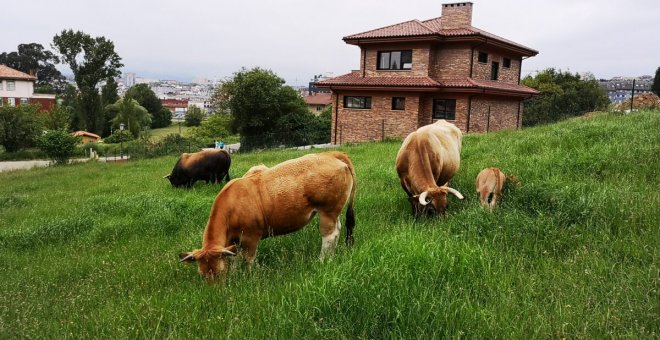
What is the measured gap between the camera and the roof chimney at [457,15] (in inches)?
1182

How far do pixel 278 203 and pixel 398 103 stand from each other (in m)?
24.7

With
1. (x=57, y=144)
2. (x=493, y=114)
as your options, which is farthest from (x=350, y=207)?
(x=57, y=144)

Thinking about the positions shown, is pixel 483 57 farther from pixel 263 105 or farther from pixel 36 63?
pixel 36 63

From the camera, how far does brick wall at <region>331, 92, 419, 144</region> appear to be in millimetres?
28562

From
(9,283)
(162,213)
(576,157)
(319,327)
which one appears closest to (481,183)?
(576,157)

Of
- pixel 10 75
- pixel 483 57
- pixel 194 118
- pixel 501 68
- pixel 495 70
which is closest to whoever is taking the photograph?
pixel 483 57

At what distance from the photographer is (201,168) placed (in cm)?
1366

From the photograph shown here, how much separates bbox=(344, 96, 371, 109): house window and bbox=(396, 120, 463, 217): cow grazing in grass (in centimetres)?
2060

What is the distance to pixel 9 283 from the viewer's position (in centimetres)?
564

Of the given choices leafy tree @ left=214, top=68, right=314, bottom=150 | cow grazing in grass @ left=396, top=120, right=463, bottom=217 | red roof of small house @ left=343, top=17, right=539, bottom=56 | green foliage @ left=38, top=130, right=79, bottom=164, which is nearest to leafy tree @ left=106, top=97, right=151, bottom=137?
leafy tree @ left=214, top=68, right=314, bottom=150

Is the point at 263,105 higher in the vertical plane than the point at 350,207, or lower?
higher

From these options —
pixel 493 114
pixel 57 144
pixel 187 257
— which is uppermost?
pixel 493 114

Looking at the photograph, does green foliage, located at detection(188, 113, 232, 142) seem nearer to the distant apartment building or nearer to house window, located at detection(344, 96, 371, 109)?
house window, located at detection(344, 96, 371, 109)

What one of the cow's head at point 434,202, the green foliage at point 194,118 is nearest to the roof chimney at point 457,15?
the cow's head at point 434,202
